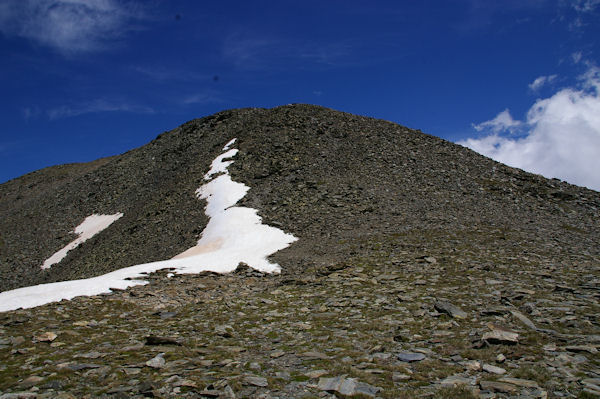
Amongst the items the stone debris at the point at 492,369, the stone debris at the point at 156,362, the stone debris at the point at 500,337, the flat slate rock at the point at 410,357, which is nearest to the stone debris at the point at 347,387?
the flat slate rock at the point at 410,357

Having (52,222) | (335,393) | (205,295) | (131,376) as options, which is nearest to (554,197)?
(205,295)

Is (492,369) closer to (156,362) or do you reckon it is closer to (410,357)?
(410,357)

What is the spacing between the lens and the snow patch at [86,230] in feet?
137

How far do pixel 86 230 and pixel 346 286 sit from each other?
41983 millimetres

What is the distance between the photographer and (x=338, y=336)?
35.7ft

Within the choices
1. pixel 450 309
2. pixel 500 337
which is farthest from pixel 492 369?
→ pixel 450 309

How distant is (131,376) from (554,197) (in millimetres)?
41821

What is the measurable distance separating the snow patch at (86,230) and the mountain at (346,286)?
1.19 metres

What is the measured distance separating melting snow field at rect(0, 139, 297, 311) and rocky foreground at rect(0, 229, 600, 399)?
1.81 metres

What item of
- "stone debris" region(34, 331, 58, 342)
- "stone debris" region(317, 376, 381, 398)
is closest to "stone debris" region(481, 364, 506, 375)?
"stone debris" region(317, 376, 381, 398)

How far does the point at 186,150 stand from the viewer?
56625 mm

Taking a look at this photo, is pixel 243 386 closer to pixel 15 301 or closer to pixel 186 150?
pixel 15 301

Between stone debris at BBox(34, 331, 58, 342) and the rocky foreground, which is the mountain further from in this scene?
stone debris at BBox(34, 331, 58, 342)

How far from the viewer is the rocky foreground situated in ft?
25.1
